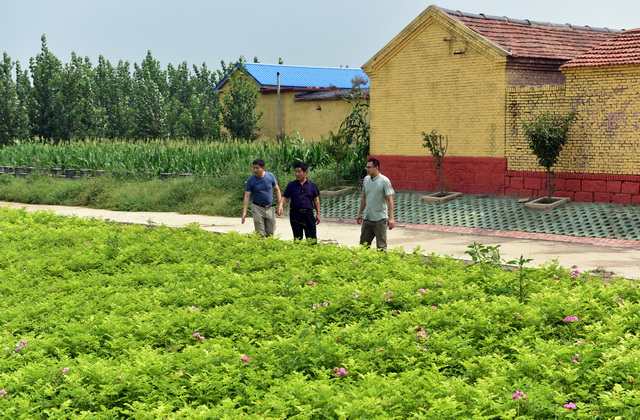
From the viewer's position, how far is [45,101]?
5372 centimetres

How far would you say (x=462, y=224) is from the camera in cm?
2080

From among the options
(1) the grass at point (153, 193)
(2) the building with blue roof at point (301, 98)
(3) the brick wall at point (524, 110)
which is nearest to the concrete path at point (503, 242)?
(1) the grass at point (153, 193)

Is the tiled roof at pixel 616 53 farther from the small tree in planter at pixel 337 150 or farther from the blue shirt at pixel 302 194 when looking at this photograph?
the blue shirt at pixel 302 194

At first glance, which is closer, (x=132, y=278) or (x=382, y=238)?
(x=132, y=278)

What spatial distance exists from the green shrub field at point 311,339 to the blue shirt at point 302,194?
2119mm

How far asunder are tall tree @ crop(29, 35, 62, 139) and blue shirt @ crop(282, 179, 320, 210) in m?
42.2

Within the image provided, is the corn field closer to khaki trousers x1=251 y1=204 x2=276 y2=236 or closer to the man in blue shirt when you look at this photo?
khaki trousers x1=251 y1=204 x2=276 y2=236

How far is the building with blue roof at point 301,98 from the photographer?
3938 cm

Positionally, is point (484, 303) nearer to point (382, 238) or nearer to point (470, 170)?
point (382, 238)

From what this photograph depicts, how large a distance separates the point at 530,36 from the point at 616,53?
458 cm

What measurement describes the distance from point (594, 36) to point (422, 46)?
7.47m

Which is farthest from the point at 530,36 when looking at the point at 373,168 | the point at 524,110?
the point at 373,168

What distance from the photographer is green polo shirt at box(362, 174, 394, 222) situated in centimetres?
1320

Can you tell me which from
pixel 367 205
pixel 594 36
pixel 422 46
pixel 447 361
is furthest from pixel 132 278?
pixel 594 36
